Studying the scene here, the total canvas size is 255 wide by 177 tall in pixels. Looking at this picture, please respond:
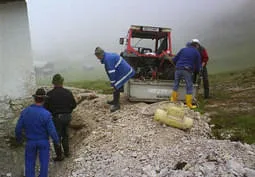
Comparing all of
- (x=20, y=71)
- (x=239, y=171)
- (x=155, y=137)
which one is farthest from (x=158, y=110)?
(x=20, y=71)

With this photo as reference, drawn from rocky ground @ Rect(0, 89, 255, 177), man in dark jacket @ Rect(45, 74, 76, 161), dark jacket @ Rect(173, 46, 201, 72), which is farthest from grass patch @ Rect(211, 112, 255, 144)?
man in dark jacket @ Rect(45, 74, 76, 161)

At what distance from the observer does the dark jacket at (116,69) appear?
8773mm

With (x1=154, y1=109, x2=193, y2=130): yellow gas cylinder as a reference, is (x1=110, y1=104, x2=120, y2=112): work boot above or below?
below

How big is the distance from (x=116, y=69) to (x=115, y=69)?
51 mm

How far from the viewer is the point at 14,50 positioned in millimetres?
8812

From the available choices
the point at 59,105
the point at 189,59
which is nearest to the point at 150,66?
the point at 189,59

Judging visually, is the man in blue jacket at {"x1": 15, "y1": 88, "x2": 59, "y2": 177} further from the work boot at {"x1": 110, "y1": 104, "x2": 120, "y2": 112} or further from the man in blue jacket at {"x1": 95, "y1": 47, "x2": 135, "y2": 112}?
the work boot at {"x1": 110, "y1": 104, "x2": 120, "y2": 112}

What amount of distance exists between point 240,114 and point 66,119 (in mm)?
4071

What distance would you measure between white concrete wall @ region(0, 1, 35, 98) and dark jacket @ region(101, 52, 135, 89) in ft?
5.66

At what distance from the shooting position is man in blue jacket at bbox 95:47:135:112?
8750 millimetres

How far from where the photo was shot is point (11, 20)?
871cm

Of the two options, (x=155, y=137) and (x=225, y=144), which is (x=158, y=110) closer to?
(x=155, y=137)

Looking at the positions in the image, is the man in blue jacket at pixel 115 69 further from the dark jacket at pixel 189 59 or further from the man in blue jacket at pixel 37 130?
the man in blue jacket at pixel 37 130

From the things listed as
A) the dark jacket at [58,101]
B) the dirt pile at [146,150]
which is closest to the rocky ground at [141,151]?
the dirt pile at [146,150]
